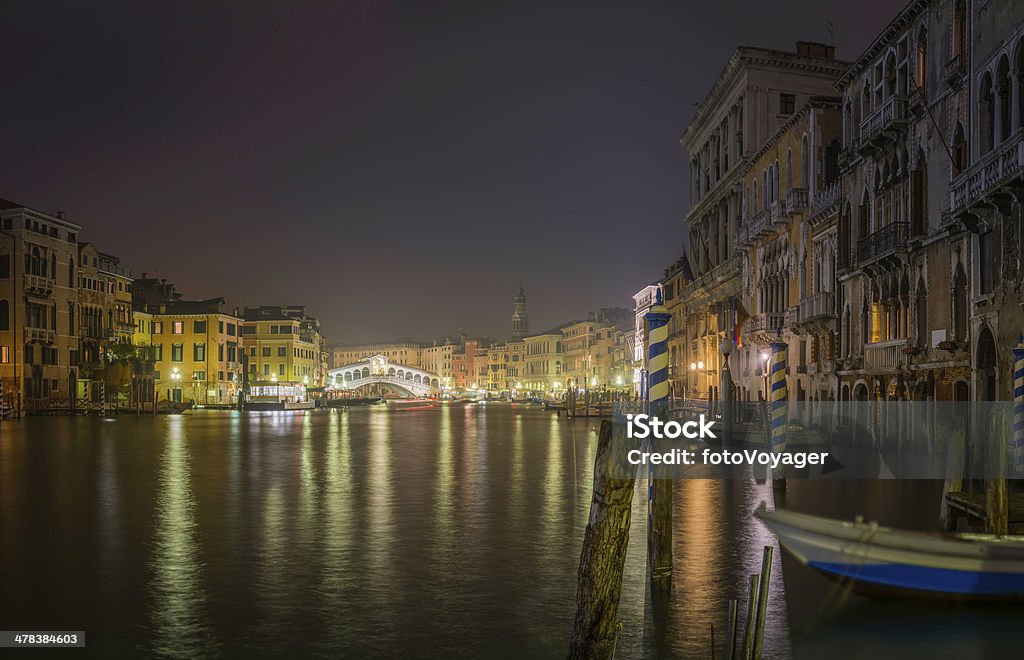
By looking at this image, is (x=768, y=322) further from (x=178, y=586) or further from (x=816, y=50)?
(x=178, y=586)

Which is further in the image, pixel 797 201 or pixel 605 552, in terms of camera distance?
pixel 797 201

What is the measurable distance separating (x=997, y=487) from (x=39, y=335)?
60.4 meters

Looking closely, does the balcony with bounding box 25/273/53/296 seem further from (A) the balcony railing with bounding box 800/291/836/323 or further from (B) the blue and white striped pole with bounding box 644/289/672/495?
(B) the blue and white striped pole with bounding box 644/289/672/495

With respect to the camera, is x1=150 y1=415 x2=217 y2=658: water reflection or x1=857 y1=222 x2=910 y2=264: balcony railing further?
x1=857 y1=222 x2=910 y2=264: balcony railing

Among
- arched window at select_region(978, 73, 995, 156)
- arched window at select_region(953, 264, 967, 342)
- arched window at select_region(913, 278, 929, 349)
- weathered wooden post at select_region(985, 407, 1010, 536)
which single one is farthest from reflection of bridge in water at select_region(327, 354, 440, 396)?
weathered wooden post at select_region(985, 407, 1010, 536)

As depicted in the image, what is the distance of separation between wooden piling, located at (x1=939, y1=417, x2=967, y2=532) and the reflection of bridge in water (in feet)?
426

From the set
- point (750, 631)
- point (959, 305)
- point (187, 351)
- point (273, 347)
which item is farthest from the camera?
point (273, 347)

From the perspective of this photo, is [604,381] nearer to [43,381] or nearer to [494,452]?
[43,381]

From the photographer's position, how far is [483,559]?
35.4ft

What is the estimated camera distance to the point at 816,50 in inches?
1977

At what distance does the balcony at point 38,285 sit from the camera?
5797cm

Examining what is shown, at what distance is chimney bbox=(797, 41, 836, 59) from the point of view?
163 feet

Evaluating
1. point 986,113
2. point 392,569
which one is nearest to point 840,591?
point 392,569

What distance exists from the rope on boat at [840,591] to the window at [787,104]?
144 ft
